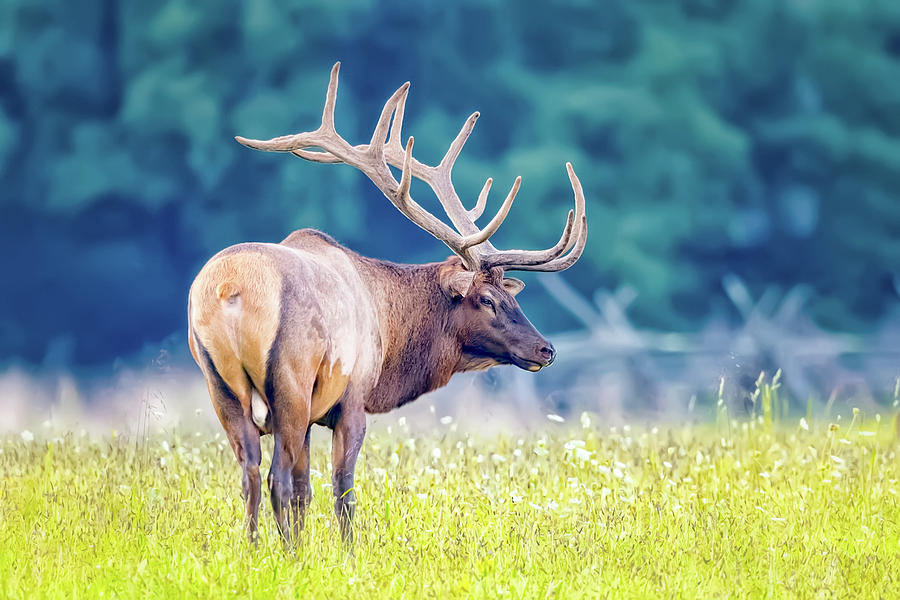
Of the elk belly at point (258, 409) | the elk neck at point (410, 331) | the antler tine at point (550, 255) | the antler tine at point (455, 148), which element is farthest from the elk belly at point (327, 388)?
the antler tine at point (455, 148)

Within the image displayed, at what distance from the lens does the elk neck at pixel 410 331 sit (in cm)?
660

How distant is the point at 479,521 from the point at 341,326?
1252 millimetres

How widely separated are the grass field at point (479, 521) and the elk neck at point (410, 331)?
52 centimetres

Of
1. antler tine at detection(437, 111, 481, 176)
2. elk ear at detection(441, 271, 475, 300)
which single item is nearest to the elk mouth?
elk ear at detection(441, 271, 475, 300)

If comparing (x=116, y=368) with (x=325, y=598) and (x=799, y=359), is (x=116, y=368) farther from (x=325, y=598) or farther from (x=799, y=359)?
(x=799, y=359)

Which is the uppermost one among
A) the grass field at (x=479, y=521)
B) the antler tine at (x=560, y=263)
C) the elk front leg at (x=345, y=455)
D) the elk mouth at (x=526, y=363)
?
the antler tine at (x=560, y=263)

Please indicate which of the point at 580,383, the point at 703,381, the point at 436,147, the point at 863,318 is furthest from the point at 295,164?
the point at 863,318

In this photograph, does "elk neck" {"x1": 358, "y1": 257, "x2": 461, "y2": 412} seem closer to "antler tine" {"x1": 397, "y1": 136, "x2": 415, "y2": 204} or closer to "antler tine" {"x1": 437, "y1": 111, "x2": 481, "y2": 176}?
"antler tine" {"x1": 397, "y1": 136, "x2": 415, "y2": 204}

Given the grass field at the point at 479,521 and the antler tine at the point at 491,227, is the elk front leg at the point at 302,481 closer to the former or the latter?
the grass field at the point at 479,521

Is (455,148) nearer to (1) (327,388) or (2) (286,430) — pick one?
(1) (327,388)

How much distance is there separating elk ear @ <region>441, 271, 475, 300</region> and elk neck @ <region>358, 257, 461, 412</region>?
2.7 inches

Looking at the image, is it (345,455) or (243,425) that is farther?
(345,455)

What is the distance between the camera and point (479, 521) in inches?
233

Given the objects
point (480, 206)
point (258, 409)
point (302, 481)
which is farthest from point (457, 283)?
point (258, 409)
